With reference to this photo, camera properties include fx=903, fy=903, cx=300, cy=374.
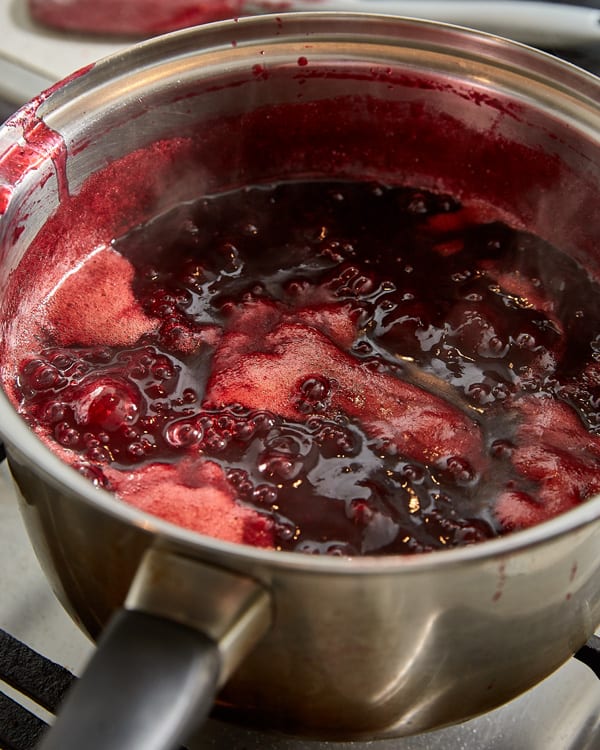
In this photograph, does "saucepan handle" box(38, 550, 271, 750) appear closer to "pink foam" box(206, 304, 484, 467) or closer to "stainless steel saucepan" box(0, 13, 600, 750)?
"stainless steel saucepan" box(0, 13, 600, 750)

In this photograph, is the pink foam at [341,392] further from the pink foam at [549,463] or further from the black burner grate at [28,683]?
the black burner grate at [28,683]

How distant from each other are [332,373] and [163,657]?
39 cm

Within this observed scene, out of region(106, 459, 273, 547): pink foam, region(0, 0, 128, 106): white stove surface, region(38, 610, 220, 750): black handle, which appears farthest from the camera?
region(0, 0, 128, 106): white stove surface

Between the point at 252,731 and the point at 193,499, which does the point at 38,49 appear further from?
the point at 252,731

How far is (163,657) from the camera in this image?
1.57 feet

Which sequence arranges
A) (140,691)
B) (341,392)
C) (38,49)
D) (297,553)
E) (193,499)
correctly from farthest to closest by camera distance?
(38,49) → (341,392) → (193,499) → (297,553) → (140,691)

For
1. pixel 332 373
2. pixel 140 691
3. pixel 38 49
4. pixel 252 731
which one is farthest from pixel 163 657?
pixel 38 49

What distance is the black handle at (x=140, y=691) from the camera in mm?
459

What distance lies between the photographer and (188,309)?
89cm

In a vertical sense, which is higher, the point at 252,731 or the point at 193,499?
the point at 193,499

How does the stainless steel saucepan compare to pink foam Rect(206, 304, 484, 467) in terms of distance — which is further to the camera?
pink foam Rect(206, 304, 484, 467)

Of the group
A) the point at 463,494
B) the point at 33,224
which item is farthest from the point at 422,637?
the point at 33,224

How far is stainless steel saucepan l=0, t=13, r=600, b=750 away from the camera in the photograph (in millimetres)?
485

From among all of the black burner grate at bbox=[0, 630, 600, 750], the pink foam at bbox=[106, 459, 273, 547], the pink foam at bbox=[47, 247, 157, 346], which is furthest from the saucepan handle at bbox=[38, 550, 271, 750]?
the pink foam at bbox=[47, 247, 157, 346]
